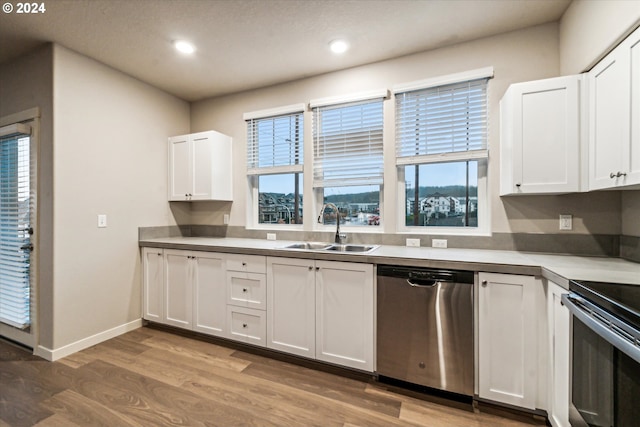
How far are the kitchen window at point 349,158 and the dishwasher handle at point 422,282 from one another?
3.08ft

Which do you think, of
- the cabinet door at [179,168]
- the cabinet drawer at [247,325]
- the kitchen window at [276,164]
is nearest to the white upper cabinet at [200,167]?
the cabinet door at [179,168]

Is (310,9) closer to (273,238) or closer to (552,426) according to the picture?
(273,238)

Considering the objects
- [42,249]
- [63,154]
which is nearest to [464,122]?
[63,154]

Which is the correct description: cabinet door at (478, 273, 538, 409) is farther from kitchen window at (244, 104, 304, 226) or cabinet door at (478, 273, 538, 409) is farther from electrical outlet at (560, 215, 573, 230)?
kitchen window at (244, 104, 304, 226)

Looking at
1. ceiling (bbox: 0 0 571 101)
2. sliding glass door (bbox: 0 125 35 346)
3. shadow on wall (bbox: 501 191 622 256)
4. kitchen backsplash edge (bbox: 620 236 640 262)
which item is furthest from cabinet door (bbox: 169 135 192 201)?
kitchen backsplash edge (bbox: 620 236 640 262)

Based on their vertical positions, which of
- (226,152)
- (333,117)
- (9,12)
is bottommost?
(226,152)

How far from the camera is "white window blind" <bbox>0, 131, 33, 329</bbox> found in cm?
257

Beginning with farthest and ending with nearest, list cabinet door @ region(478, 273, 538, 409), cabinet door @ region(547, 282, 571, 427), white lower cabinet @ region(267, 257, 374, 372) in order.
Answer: white lower cabinet @ region(267, 257, 374, 372) < cabinet door @ region(478, 273, 538, 409) < cabinet door @ region(547, 282, 571, 427)

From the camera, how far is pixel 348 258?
6.95 feet

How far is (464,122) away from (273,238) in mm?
2193

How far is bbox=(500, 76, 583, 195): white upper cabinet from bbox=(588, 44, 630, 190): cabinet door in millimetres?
81

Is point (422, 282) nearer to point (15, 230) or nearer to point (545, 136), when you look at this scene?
point (545, 136)

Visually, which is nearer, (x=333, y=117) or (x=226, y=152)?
(x=333, y=117)

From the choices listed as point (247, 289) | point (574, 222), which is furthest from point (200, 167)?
point (574, 222)
